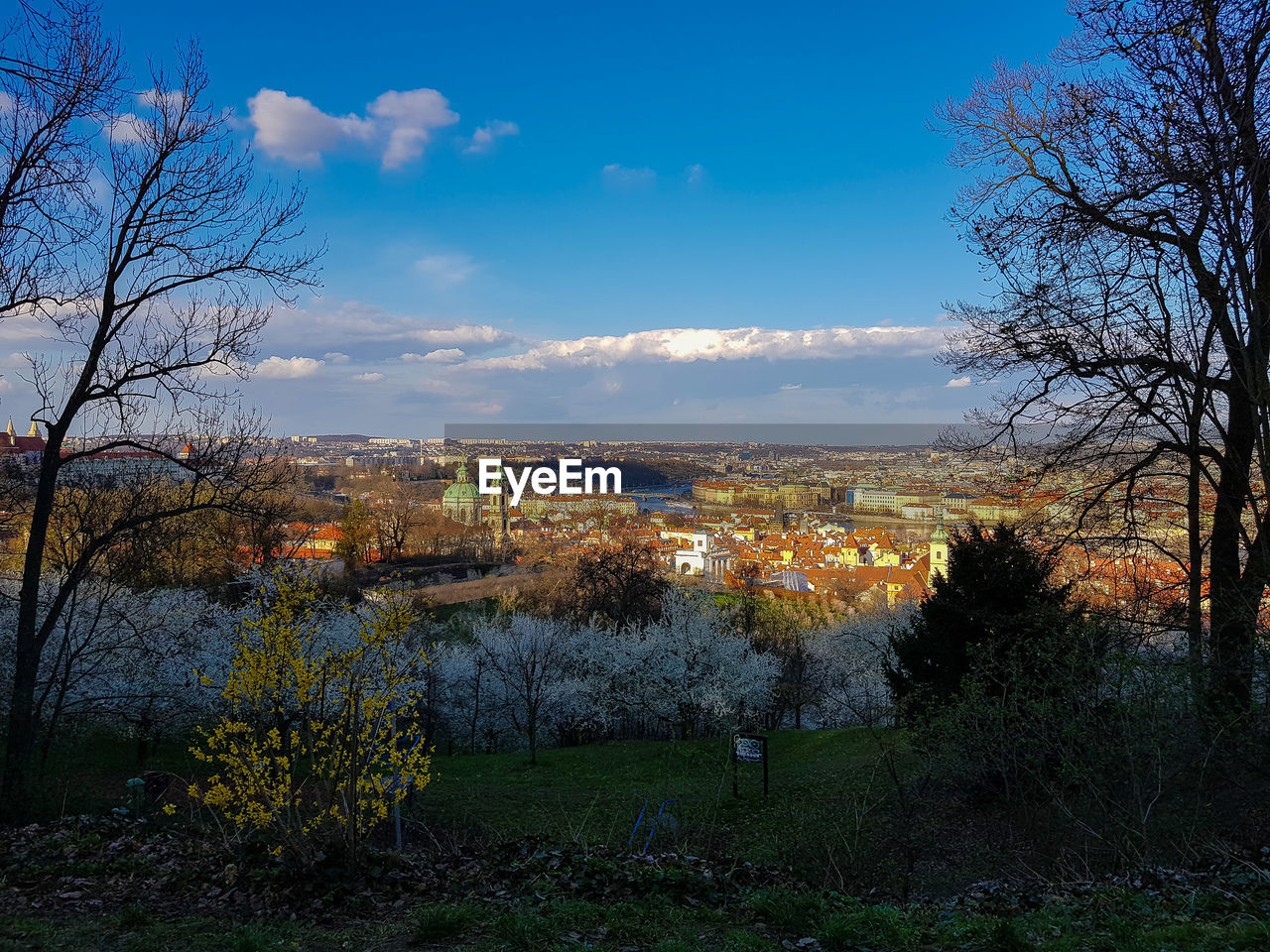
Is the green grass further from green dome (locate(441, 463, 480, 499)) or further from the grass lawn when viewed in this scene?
green dome (locate(441, 463, 480, 499))

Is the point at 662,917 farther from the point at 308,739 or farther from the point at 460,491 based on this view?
the point at 460,491

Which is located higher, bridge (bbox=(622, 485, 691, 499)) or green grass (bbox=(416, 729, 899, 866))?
bridge (bbox=(622, 485, 691, 499))

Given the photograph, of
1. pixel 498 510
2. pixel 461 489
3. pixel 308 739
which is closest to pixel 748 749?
pixel 308 739

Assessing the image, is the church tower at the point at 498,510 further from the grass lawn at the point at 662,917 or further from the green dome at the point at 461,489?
the grass lawn at the point at 662,917

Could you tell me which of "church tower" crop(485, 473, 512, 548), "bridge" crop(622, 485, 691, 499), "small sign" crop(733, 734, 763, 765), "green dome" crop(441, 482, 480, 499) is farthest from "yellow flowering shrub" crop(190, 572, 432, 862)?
"bridge" crop(622, 485, 691, 499)

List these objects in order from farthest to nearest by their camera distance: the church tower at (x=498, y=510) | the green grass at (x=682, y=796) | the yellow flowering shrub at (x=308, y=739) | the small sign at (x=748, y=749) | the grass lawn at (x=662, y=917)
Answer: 1. the church tower at (x=498, y=510)
2. the small sign at (x=748, y=749)
3. the green grass at (x=682, y=796)
4. the yellow flowering shrub at (x=308, y=739)
5. the grass lawn at (x=662, y=917)

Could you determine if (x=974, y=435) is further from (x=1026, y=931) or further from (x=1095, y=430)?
(x=1026, y=931)

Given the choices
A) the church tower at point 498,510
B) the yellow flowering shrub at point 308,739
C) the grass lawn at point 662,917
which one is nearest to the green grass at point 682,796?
the grass lawn at point 662,917

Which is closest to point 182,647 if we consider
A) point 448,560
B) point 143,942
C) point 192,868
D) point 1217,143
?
point 192,868

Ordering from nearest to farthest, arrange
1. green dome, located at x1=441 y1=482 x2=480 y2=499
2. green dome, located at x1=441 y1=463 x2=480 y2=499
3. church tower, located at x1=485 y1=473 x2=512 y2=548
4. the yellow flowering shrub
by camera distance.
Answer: the yellow flowering shrub < church tower, located at x1=485 y1=473 x2=512 y2=548 < green dome, located at x1=441 y1=482 x2=480 y2=499 < green dome, located at x1=441 y1=463 x2=480 y2=499

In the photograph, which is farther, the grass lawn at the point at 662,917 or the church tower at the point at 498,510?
the church tower at the point at 498,510

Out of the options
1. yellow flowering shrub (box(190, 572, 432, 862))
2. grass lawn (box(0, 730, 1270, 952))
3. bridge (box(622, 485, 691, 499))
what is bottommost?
bridge (box(622, 485, 691, 499))
